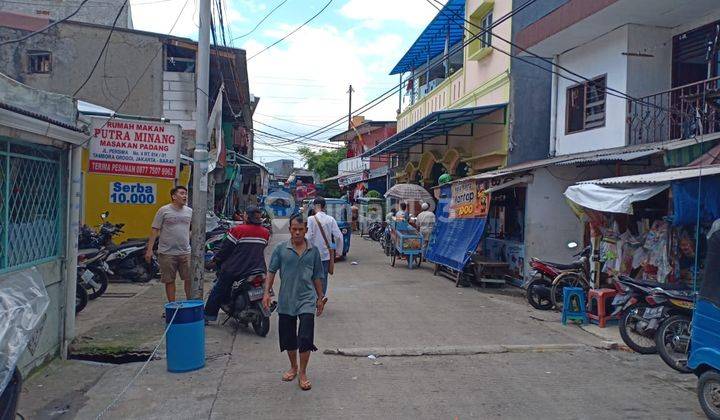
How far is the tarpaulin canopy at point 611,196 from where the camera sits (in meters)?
7.67

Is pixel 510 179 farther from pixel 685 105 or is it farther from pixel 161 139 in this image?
pixel 161 139

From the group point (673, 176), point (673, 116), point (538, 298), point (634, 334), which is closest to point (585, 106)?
point (673, 116)

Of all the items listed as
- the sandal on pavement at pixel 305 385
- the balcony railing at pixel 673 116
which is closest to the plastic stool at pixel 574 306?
the balcony railing at pixel 673 116

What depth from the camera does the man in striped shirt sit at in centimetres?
761

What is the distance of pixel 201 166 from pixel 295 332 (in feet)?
11.2

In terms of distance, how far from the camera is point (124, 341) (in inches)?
276

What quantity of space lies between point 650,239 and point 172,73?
15.7 m

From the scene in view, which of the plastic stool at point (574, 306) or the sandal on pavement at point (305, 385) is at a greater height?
the plastic stool at point (574, 306)

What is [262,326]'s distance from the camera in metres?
7.49

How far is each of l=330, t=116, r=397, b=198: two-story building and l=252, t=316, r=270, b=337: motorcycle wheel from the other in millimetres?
24152

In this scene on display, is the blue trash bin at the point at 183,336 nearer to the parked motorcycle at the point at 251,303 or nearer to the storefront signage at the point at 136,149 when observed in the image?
the parked motorcycle at the point at 251,303

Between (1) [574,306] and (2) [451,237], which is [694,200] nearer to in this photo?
(1) [574,306]

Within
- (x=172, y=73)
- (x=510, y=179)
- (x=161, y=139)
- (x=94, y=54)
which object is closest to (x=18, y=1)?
(x=94, y=54)

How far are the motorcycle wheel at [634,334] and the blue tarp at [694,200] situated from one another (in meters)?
1.25
